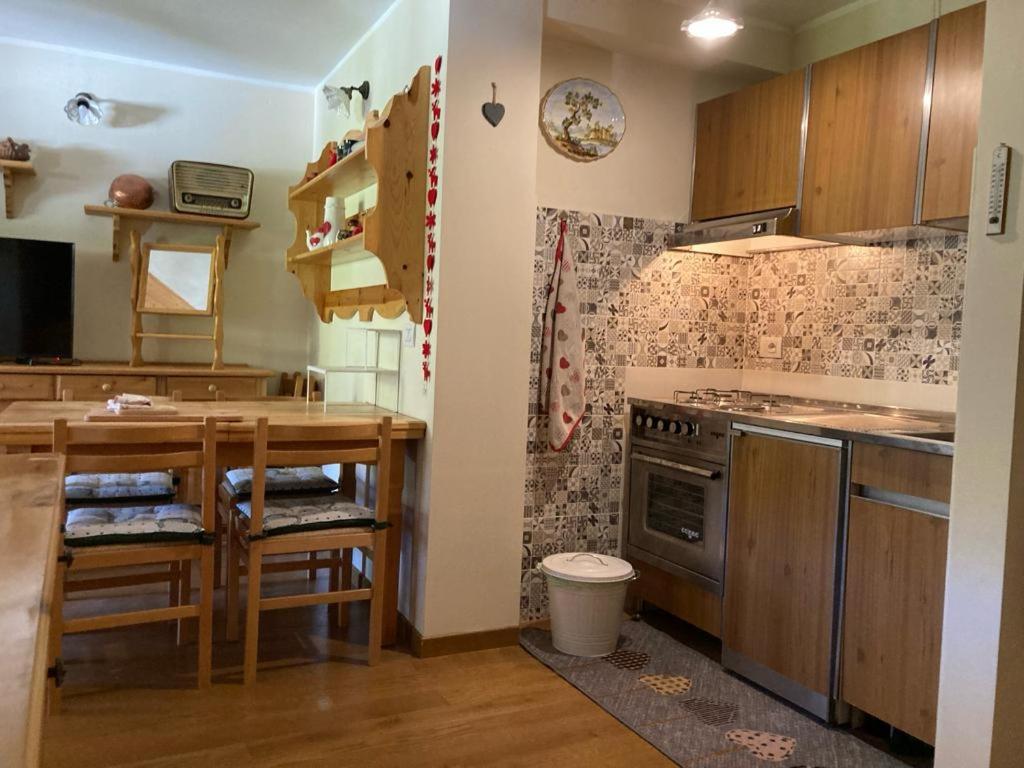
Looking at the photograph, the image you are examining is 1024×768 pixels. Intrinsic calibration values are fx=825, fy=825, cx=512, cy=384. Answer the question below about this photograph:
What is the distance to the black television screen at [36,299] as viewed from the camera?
4.06 meters

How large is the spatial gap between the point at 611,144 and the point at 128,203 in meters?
2.57

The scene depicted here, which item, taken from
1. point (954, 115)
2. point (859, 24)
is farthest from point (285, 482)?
point (859, 24)

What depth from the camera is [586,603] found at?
2934 mm

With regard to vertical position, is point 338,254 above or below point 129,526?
above

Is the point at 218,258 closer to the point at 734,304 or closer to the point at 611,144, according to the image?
the point at 611,144

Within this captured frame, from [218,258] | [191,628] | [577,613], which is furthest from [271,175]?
[577,613]

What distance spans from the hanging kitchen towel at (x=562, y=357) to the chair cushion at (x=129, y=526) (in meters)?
1.30

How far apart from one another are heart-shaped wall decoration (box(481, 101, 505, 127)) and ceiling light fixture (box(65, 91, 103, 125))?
98.4 inches

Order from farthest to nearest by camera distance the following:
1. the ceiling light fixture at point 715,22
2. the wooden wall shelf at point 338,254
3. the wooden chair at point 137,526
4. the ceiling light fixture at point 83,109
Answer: the ceiling light fixture at point 83,109, the wooden wall shelf at point 338,254, the ceiling light fixture at point 715,22, the wooden chair at point 137,526

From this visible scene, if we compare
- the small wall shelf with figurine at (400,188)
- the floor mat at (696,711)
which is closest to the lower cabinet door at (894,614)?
the floor mat at (696,711)

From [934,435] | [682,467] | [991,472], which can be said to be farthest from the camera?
[682,467]

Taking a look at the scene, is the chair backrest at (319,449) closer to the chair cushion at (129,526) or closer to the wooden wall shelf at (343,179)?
the chair cushion at (129,526)

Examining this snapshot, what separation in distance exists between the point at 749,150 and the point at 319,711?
2.56m

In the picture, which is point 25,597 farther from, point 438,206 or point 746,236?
point 746,236
